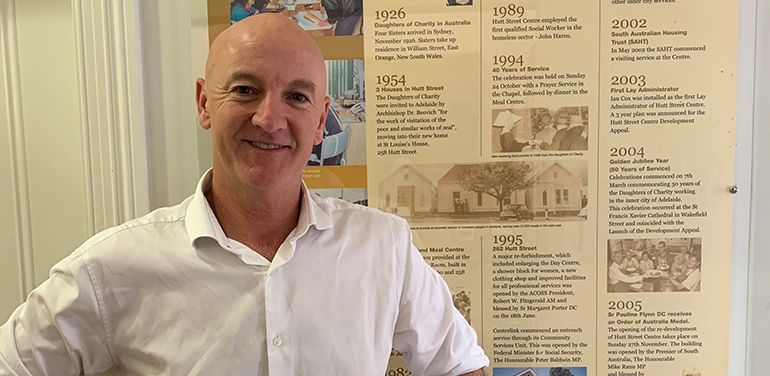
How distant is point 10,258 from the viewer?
4.21 feet

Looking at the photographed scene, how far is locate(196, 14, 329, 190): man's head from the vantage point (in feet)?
2.57

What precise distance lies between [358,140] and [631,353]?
88 centimetres

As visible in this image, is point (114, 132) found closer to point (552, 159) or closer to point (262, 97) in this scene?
point (262, 97)

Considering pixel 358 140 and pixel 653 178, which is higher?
pixel 358 140

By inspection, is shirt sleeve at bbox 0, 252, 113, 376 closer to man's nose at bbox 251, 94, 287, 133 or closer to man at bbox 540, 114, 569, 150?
man's nose at bbox 251, 94, 287, 133

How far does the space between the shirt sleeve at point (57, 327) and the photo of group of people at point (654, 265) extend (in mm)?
1143

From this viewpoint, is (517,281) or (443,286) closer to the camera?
(443,286)

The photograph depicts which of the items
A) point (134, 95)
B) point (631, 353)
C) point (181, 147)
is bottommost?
point (631, 353)

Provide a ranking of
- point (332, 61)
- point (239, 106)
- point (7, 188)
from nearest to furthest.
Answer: point (239, 106), point (332, 61), point (7, 188)

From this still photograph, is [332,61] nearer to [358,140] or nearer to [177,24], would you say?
[358,140]

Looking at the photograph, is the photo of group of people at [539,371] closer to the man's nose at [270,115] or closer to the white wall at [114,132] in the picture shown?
the white wall at [114,132]

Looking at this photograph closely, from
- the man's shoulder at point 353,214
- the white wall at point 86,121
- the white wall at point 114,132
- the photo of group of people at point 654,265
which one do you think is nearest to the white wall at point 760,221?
the white wall at point 114,132

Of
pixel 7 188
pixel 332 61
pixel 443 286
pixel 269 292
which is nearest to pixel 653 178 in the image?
pixel 443 286

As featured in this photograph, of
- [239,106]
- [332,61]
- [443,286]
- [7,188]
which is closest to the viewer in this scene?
[239,106]
